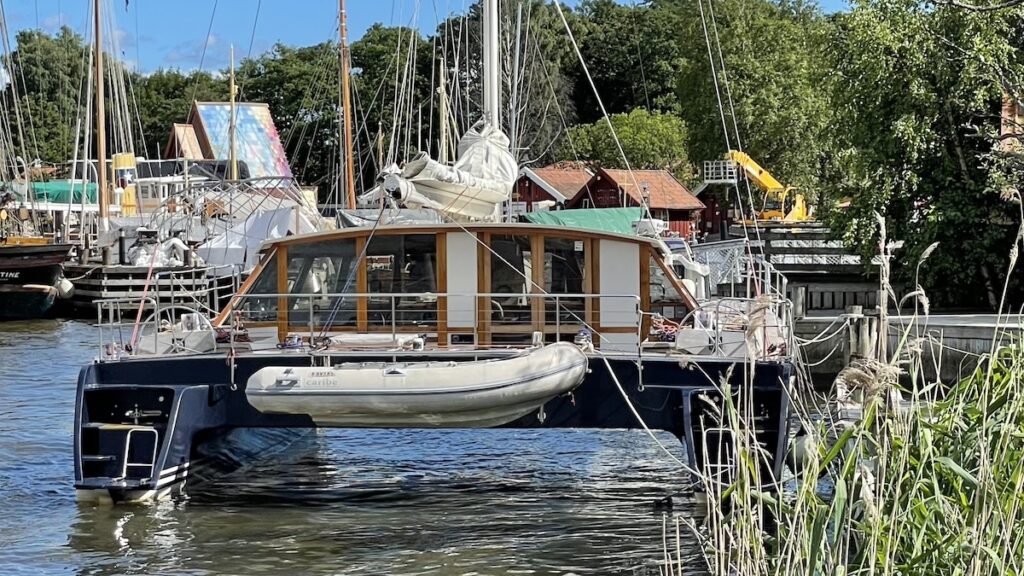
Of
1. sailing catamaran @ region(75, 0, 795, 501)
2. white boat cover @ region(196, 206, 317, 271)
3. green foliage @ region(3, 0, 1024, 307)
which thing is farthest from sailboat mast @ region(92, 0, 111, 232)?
sailing catamaran @ region(75, 0, 795, 501)

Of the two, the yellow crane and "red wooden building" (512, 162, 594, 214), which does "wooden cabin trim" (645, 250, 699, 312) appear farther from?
"red wooden building" (512, 162, 594, 214)

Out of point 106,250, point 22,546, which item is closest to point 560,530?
point 22,546

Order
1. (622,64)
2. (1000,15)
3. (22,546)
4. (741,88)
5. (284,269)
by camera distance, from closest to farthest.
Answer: (22,546) → (284,269) → (1000,15) → (741,88) → (622,64)

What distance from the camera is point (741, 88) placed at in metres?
58.6

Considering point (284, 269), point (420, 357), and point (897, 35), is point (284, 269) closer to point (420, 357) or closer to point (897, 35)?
point (420, 357)

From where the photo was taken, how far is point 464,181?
14.4 m

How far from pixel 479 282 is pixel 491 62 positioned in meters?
3.50

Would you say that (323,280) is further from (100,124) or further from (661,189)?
(661,189)

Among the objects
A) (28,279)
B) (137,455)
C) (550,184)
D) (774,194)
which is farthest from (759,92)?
(137,455)

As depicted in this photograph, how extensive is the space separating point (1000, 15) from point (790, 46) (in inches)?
1433

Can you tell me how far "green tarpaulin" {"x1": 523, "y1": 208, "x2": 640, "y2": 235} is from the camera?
83.7 ft

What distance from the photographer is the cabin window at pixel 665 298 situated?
13.2m

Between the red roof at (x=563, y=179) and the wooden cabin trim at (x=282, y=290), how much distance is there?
48284 millimetres

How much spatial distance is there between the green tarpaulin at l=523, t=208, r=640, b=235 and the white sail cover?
9222 mm
